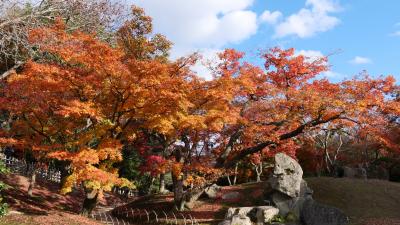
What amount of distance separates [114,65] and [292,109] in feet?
34.4

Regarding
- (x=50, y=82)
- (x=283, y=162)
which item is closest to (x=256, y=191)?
(x=283, y=162)

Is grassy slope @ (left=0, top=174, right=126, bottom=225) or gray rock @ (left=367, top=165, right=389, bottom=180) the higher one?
gray rock @ (left=367, top=165, right=389, bottom=180)

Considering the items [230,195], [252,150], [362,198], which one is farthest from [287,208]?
[362,198]

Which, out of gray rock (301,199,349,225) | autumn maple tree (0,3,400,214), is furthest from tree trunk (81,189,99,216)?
gray rock (301,199,349,225)

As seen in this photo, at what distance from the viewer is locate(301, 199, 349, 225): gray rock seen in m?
19.3

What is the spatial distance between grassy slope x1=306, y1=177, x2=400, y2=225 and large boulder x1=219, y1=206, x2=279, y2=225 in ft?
14.7

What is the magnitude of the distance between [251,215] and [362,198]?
7929 mm

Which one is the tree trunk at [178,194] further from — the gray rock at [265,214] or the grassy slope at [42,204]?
the grassy slope at [42,204]

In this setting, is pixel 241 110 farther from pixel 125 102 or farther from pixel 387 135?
pixel 387 135

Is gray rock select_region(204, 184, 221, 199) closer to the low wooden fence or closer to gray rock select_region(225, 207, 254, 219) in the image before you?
the low wooden fence

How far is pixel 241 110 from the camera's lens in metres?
23.0

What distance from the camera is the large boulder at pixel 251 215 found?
741 inches

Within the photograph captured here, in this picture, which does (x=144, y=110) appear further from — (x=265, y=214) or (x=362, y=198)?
(x=362, y=198)

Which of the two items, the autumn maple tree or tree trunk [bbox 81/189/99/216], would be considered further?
tree trunk [bbox 81/189/99/216]
